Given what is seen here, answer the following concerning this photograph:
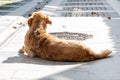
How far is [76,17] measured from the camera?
1409 cm

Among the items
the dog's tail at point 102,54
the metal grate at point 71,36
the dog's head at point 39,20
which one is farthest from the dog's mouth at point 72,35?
the dog's tail at point 102,54

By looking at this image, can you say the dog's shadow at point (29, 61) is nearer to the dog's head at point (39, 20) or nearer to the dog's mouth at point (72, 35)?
the dog's head at point (39, 20)

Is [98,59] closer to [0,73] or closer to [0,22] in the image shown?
[0,73]

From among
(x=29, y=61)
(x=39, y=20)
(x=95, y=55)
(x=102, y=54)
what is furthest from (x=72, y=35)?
(x=29, y=61)

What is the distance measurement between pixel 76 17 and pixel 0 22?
2893mm

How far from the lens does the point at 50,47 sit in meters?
7.21

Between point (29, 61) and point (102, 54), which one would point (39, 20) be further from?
point (102, 54)

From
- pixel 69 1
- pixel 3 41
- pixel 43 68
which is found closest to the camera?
pixel 43 68

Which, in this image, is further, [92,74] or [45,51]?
[45,51]

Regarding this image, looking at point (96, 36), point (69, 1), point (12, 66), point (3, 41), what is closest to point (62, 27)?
point (96, 36)

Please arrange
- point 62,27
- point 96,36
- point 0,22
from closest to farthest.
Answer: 1. point 96,36
2. point 62,27
3. point 0,22

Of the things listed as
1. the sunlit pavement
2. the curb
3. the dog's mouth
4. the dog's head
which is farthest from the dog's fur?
the dog's mouth

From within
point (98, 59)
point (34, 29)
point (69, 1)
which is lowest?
point (69, 1)

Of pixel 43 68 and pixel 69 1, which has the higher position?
pixel 43 68
